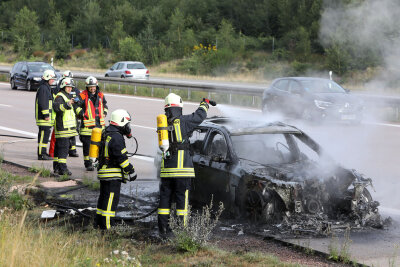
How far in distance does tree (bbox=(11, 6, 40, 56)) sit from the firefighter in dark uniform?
3002 inches

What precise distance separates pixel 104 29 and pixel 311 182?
254ft

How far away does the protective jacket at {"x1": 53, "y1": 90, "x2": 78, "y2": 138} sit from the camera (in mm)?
12500

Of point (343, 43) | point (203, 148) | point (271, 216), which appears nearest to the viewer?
point (271, 216)

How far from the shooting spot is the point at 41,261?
594 cm

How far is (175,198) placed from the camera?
27.3ft

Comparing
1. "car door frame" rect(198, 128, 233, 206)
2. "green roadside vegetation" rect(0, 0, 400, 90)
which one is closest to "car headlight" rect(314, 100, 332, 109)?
"green roadside vegetation" rect(0, 0, 400, 90)

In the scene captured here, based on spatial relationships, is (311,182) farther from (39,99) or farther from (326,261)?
(39,99)

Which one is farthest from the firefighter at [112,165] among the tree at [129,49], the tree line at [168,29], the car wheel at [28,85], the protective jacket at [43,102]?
the tree at [129,49]

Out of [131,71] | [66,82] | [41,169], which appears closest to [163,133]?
[41,169]

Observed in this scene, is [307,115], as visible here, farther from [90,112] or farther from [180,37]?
[180,37]

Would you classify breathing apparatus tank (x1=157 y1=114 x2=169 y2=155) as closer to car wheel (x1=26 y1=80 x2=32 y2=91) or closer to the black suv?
the black suv

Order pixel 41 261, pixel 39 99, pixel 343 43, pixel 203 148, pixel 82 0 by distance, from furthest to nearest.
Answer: pixel 82 0 < pixel 343 43 < pixel 39 99 < pixel 203 148 < pixel 41 261

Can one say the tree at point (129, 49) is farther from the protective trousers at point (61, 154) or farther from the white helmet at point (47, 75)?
the protective trousers at point (61, 154)

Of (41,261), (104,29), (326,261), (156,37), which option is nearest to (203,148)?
(326,261)
